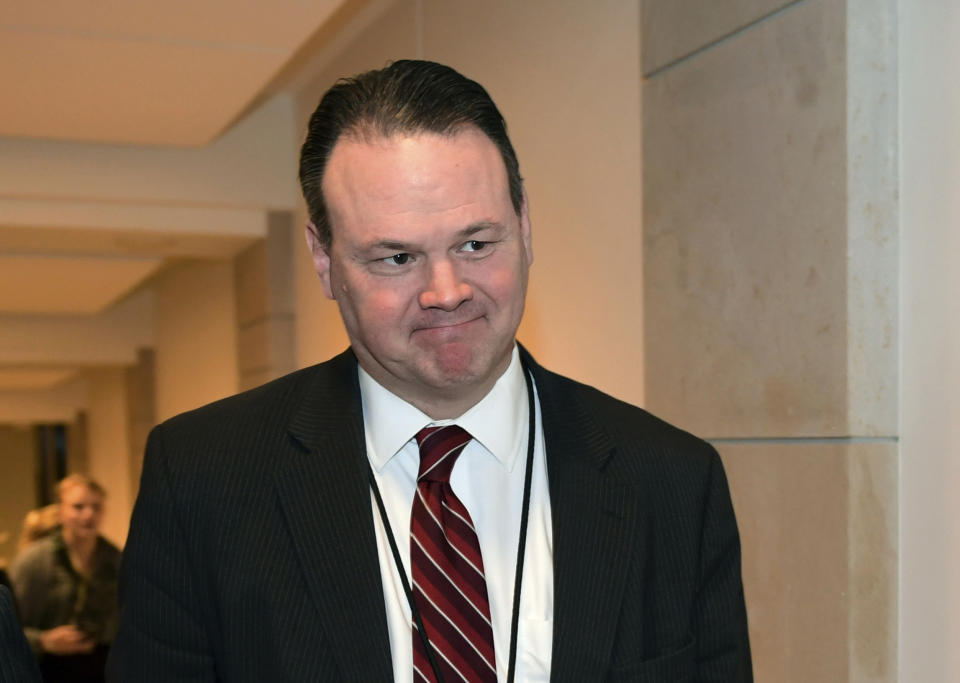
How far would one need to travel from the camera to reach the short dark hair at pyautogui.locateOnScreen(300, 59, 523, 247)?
1625 mm

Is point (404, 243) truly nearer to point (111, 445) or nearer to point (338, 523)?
point (338, 523)

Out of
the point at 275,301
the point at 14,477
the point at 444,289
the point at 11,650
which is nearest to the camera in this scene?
the point at 11,650

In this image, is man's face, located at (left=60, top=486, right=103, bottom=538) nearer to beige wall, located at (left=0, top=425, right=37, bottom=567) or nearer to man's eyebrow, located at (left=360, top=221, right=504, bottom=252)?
man's eyebrow, located at (left=360, top=221, right=504, bottom=252)

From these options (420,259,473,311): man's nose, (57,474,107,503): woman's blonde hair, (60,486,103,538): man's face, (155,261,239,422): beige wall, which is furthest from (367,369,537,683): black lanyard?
(155,261,239,422): beige wall

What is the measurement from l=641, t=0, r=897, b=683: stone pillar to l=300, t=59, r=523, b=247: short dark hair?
43.8 inches

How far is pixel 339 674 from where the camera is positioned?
1.50m

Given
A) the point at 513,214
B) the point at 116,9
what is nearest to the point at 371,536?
the point at 513,214

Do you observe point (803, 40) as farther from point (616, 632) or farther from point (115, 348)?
point (115, 348)

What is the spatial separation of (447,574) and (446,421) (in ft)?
0.75

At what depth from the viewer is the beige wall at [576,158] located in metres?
3.60

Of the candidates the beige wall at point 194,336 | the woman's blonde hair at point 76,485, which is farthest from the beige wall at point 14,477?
the woman's blonde hair at point 76,485

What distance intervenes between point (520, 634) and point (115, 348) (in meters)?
10.9

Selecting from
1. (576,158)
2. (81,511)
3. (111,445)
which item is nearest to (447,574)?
(576,158)

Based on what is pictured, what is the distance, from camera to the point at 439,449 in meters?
1.68
